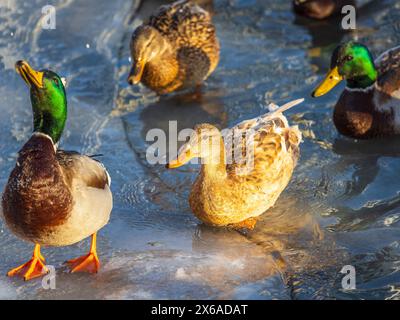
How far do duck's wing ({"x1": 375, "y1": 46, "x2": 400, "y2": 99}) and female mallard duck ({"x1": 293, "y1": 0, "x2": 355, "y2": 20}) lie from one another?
5.43 ft

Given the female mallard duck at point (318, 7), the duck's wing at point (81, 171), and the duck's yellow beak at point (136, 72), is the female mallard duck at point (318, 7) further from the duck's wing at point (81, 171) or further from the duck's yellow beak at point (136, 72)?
the duck's wing at point (81, 171)

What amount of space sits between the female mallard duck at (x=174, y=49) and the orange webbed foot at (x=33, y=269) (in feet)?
7.21

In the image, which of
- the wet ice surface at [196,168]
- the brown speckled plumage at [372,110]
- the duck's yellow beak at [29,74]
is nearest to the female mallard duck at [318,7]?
the wet ice surface at [196,168]

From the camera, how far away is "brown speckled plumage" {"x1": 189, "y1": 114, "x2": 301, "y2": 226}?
15.3 feet

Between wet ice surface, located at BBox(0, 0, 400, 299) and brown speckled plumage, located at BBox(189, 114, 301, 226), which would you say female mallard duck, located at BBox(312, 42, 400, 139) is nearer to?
wet ice surface, located at BBox(0, 0, 400, 299)

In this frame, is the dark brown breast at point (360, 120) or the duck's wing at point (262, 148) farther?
the dark brown breast at point (360, 120)

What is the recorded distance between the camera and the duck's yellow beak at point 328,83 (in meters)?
5.81

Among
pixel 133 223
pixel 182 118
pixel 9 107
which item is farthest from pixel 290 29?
pixel 133 223

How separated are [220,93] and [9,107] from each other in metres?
1.62

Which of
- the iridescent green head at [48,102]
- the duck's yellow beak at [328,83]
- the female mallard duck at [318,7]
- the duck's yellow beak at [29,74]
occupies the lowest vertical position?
the female mallard duck at [318,7]

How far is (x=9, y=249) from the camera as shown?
4637 millimetres

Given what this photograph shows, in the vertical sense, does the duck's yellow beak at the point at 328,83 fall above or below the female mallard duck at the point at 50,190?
below

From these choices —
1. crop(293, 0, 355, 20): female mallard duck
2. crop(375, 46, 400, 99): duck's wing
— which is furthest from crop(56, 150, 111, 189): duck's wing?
crop(293, 0, 355, 20): female mallard duck
